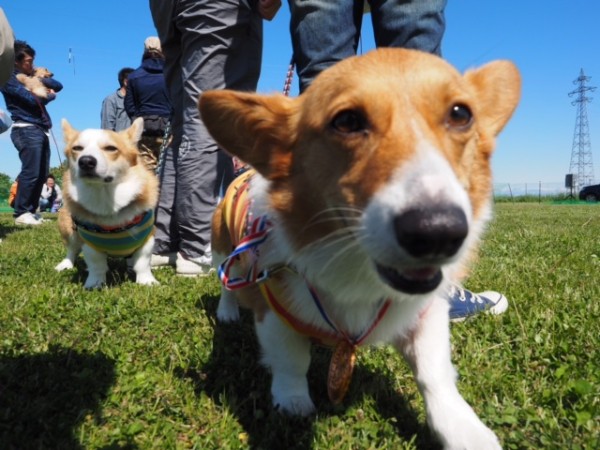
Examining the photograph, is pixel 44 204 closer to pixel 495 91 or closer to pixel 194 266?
pixel 194 266

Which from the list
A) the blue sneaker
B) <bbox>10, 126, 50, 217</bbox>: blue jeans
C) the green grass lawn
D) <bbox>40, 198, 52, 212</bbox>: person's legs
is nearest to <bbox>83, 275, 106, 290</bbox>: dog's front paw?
the green grass lawn

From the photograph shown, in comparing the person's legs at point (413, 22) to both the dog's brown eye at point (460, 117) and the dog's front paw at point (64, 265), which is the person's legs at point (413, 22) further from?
the dog's front paw at point (64, 265)

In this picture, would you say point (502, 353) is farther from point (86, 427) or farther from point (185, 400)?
point (86, 427)

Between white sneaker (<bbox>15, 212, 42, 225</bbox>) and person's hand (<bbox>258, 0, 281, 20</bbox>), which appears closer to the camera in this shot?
person's hand (<bbox>258, 0, 281, 20</bbox>)

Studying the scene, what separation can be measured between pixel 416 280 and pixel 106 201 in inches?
145

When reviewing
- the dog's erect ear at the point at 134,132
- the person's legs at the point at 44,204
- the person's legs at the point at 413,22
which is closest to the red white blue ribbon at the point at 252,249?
the person's legs at the point at 413,22

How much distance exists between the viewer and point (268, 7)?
3342mm

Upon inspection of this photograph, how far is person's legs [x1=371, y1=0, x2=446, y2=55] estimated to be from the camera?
2443mm

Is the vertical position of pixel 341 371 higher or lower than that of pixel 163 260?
higher

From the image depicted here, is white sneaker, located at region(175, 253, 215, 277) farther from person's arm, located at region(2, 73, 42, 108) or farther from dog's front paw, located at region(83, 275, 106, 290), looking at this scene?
person's arm, located at region(2, 73, 42, 108)

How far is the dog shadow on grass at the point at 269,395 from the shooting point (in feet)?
5.60

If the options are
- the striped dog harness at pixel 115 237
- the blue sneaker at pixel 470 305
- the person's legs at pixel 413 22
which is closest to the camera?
the person's legs at pixel 413 22

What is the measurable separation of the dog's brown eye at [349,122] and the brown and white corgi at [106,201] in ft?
9.16

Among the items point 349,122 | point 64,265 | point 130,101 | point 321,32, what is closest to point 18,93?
point 130,101
